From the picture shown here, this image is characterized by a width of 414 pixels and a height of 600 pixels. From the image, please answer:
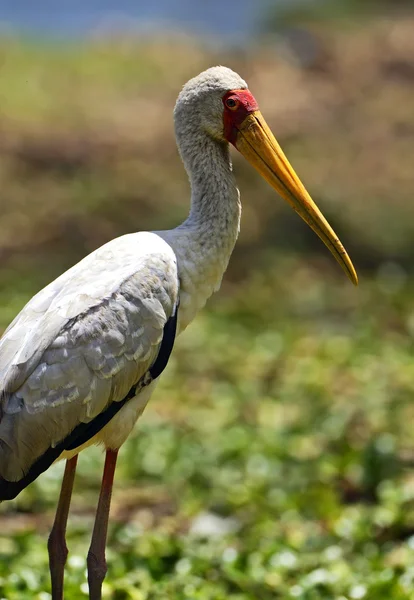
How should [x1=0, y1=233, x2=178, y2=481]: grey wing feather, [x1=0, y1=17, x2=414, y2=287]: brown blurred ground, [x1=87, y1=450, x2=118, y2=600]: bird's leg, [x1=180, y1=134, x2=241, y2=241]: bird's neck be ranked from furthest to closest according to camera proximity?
[x1=0, y1=17, x2=414, y2=287]: brown blurred ground → [x1=180, y1=134, x2=241, y2=241]: bird's neck → [x1=87, y1=450, x2=118, y2=600]: bird's leg → [x1=0, y1=233, x2=178, y2=481]: grey wing feather

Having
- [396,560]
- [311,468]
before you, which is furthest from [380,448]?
[396,560]

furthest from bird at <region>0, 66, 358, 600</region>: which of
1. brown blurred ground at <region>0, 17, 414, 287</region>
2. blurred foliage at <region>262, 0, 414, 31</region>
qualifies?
blurred foliage at <region>262, 0, 414, 31</region>

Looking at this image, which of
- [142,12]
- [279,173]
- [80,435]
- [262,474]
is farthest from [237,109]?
[142,12]

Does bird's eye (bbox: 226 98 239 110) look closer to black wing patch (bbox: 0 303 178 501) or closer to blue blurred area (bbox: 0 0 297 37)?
black wing patch (bbox: 0 303 178 501)

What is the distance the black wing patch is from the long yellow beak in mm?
749

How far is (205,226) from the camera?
427 centimetres

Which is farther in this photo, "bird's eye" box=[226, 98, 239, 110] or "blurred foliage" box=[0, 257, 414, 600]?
Answer: "blurred foliage" box=[0, 257, 414, 600]

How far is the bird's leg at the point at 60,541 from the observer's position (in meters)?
4.21

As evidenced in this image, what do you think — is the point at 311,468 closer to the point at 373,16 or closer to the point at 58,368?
the point at 58,368

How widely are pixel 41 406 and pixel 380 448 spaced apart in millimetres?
2821

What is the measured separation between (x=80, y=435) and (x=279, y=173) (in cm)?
135

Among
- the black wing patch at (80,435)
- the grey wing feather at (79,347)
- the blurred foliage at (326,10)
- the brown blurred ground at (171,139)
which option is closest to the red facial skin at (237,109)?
Answer: the grey wing feather at (79,347)

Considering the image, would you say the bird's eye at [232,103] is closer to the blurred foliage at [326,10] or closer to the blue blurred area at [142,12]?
the blurred foliage at [326,10]

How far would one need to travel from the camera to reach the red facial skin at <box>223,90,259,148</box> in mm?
4293
